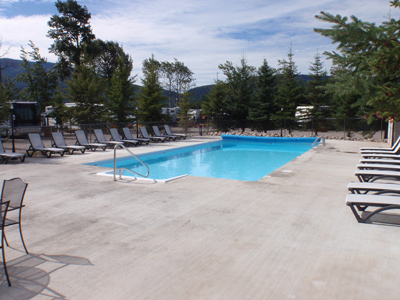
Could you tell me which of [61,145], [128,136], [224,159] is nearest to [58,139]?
[61,145]

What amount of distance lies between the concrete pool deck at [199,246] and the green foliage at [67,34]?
39.4 m

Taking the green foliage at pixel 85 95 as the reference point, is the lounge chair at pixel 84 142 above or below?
below

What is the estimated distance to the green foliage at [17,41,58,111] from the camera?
98.0 feet

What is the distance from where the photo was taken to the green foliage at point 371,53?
21.6 feet

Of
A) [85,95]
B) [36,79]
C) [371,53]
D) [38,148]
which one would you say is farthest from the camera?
[36,79]

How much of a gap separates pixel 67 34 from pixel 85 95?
25.9m

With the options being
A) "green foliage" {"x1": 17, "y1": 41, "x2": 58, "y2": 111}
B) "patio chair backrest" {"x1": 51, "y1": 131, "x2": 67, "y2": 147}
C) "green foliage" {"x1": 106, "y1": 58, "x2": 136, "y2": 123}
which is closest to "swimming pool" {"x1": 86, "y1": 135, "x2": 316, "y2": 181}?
"patio chair backrest" {"x1": 51, "y1": 131, "x2": 67, "y2": 147}

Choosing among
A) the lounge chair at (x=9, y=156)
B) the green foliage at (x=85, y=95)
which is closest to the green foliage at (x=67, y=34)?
the green foliage at (x=85, y=95)

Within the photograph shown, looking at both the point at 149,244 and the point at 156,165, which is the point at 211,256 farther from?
the point at 156,165

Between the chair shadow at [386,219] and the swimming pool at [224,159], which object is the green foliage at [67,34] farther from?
→ the chair shadow at [386,219]

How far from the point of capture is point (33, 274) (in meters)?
3.38

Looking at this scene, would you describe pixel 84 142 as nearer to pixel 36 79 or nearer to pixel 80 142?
pixel 80 142

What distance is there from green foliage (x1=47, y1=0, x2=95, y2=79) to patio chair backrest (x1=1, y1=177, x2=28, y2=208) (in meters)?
41.4

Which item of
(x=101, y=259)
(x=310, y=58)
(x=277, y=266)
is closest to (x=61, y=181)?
(x=101, y=259)
